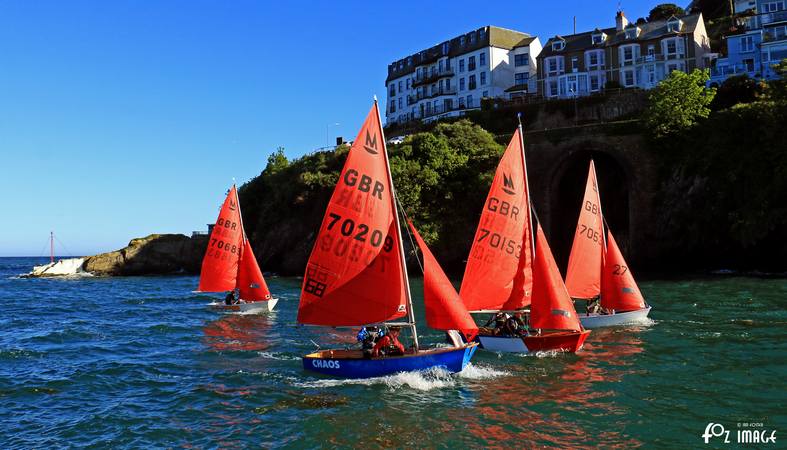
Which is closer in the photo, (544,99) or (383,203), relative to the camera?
(383,203)

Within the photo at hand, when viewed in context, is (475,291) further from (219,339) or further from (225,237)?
(225,237)

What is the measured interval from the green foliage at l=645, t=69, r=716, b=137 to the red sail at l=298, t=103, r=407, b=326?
173ft

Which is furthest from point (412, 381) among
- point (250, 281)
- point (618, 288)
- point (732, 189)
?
point (732, 189)

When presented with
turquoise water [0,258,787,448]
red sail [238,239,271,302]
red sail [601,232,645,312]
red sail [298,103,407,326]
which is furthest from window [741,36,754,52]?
red sail [298,103,407,326]

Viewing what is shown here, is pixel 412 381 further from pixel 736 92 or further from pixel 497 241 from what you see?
pixel 736 92

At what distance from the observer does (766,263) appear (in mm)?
61375

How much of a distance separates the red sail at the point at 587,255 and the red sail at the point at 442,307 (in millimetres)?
14600

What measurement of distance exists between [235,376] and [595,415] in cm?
1405

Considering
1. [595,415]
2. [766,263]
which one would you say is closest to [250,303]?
[595,415]

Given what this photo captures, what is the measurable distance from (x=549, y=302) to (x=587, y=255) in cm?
1040

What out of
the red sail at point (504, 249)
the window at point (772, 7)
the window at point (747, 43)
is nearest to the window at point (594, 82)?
the window at point (747, 43)

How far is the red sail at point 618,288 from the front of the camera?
34500 millimetres

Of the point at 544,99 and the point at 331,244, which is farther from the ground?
the point at 544,99

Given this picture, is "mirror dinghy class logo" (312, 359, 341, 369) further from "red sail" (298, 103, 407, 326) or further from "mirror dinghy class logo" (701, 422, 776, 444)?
"mirror dinghy class logo" (701, 422, 776, 444)
